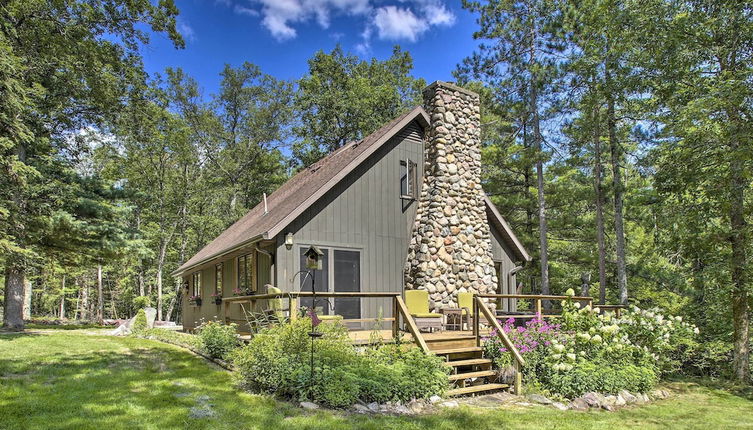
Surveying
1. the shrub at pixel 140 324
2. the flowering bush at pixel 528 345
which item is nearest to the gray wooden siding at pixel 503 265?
the flowering bush at pixel 528 345

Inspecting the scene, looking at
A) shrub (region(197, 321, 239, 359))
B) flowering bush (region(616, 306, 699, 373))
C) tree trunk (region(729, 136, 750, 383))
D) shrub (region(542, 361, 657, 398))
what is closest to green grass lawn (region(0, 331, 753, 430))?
shrub (region(542, 361, 657, 398))

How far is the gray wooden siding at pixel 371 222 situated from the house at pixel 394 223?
0.9 inches

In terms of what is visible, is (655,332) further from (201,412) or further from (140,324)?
Answer: (140,324)

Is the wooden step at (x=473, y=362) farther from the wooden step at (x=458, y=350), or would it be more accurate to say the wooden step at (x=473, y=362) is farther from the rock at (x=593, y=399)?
the rock at (x=593, y=399)

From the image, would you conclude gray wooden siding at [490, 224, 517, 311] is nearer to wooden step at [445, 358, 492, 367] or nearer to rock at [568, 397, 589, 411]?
wooden step at [445, 358, 492, 367]

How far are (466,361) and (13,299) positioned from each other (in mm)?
14026

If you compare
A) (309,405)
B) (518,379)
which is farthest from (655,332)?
(309,405)

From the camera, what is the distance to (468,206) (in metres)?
12.1

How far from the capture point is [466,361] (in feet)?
25.6

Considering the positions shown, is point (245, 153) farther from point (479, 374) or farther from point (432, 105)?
point (479, 374)

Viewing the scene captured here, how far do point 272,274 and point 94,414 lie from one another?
4769 millimetres

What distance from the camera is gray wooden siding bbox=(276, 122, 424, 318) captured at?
33.4ft

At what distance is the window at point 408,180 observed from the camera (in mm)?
11883

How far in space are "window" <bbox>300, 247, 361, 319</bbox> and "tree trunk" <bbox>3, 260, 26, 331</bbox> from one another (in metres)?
9.85
